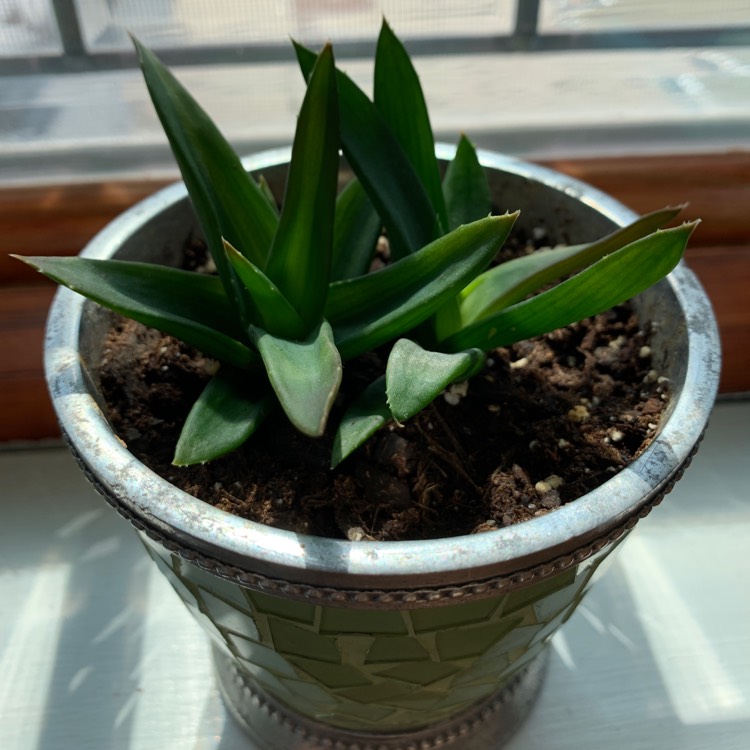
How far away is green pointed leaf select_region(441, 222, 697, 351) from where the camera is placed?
1.55 ft

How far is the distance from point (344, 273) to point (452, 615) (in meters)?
0.28

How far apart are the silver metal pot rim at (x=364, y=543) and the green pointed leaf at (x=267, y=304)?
12 centimetres

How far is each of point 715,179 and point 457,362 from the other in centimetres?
58

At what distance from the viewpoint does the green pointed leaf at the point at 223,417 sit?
1.59 feet

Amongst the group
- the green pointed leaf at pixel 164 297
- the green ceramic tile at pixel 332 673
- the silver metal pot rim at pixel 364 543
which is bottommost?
the green ceramic tile at pixel 332 673

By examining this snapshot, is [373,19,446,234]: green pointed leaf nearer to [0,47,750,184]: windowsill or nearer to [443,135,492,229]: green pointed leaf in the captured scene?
[443,135,492,229]: green pointed leaf

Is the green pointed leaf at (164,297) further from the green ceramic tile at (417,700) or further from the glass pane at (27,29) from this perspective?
the glass pane at (27,29)

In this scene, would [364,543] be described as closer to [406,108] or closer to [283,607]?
[283,607]

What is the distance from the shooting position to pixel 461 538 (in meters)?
0.44

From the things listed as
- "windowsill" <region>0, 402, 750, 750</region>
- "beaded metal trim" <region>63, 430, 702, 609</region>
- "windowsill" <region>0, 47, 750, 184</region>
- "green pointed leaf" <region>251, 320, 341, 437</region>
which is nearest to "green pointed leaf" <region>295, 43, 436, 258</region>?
"green pointed leaf" <region>251, 320, 341, 437</region>

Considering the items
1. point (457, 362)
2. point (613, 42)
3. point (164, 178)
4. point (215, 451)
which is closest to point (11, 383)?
point (164, 178)

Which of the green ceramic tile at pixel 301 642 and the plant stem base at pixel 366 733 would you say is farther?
the plant stem base at pixel 366 733

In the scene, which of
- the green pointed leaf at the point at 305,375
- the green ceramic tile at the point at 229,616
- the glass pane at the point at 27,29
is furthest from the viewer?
the glass pane at the point at 27,29

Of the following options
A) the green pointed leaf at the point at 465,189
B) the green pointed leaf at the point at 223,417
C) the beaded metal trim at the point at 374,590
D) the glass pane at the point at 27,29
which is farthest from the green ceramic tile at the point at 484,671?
the glass pane at the point at 27,29
